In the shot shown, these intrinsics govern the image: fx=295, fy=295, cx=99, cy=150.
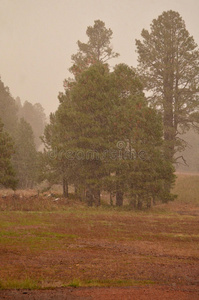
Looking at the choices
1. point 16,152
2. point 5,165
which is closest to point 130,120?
point 5,165

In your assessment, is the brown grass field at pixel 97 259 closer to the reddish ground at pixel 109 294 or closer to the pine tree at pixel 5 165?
the reddish ground at pixel 109 294

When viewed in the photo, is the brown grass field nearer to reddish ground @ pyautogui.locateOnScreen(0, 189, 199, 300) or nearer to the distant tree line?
reddish ground @ pyautogui.locateOnScreen(0, 189, 199, 300)

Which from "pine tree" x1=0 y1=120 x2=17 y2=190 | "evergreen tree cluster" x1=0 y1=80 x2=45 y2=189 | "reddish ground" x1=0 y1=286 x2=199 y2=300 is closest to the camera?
"reddish ground" x1=0 y1=286 x2=199 y2=300

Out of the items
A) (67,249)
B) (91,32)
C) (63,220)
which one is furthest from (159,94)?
(67,249)

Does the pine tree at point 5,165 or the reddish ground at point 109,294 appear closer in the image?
the reddish ground at point 109,294

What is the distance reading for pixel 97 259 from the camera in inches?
332

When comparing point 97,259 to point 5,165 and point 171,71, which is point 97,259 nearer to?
point 5,165

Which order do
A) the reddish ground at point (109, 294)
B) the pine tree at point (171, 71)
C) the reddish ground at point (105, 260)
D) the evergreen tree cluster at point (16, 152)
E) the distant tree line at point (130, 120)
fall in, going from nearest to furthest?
the reddish ground at point (109, 294)
the reddish ground at point (105, 260)
the distant tree line at point (130, 120)
the evergreen tree cluster at point (16, 152)
the pine tree at point (171, 71)

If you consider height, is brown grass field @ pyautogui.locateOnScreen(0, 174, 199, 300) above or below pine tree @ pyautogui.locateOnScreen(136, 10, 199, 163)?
below

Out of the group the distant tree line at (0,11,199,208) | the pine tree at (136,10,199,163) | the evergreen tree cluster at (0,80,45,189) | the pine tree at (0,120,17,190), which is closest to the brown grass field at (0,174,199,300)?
the distant tree line at (0,11,199,208)

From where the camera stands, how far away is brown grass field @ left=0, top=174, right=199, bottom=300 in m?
6.23

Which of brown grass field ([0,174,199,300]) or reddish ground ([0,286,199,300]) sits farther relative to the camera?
brown grass field ([0,174,199,300])

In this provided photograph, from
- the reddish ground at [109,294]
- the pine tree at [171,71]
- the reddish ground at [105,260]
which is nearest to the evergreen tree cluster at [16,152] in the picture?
the reddish ground at [105,260]

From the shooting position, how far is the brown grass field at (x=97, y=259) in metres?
6.23
